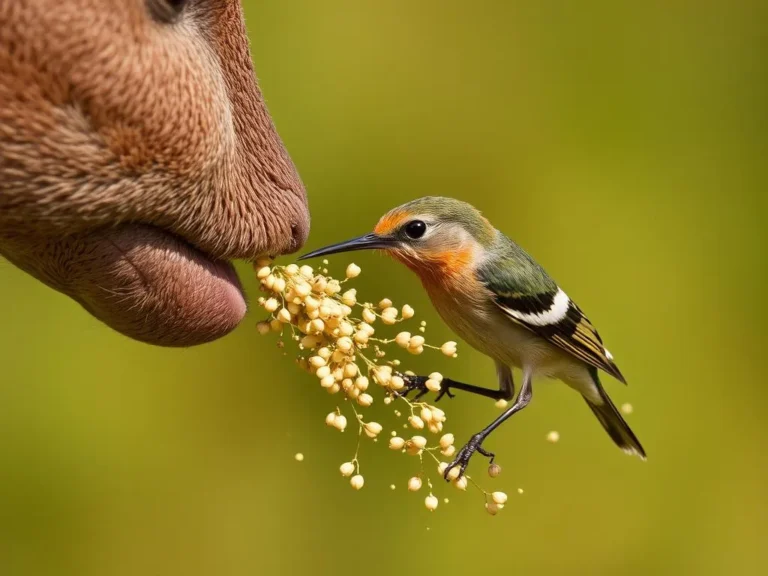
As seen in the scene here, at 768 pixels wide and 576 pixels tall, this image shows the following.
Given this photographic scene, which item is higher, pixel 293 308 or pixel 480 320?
pixel 293 308

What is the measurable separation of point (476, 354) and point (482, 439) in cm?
84

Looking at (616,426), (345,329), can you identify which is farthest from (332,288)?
(616,426)

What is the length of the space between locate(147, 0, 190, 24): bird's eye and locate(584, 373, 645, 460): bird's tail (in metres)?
1.06

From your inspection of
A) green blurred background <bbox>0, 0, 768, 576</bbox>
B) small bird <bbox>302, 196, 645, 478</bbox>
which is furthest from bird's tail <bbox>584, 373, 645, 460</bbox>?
green blurred background <bbox>0, 0, 768, 576</bbox>

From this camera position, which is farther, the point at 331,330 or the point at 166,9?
the point at 331,330

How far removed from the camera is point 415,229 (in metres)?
1.33

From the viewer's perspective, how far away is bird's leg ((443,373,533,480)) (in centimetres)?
130

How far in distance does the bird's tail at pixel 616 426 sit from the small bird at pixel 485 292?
6.1 inches

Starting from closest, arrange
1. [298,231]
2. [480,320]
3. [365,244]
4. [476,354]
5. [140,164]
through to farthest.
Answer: [140,164], [298,231], [365,244], [480,320], [476,354]

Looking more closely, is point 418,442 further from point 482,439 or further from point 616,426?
point 616,426

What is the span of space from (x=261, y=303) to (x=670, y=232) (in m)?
1.74

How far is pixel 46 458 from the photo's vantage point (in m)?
2.01

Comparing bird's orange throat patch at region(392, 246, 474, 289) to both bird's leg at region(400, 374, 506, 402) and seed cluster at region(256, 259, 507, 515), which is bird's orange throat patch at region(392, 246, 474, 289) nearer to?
bird's leg at region(400, 374, 506, 402)

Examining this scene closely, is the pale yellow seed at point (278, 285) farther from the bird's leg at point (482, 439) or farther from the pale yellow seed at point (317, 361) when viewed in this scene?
the bird's leg at point (482, 439)
